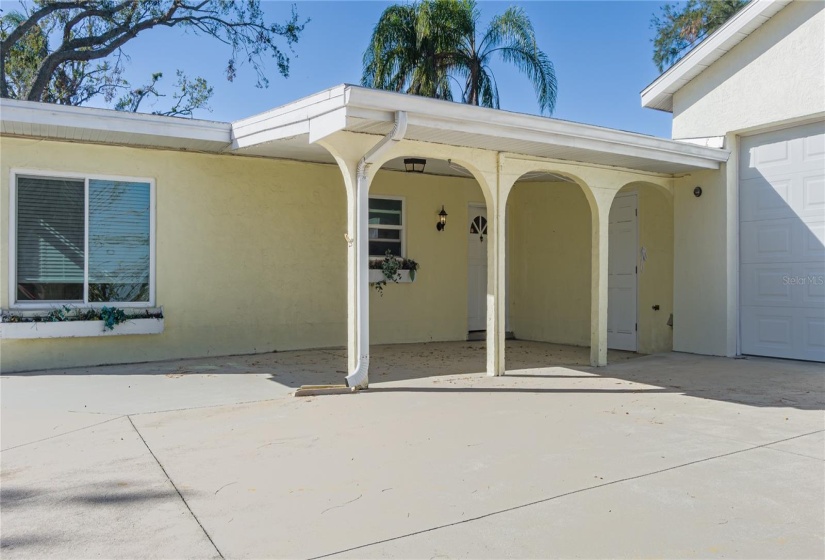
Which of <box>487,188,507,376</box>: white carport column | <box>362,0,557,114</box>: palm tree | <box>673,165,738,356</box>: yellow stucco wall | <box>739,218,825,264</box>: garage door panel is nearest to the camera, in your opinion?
<box>487,188,507,376</box>: white carport column

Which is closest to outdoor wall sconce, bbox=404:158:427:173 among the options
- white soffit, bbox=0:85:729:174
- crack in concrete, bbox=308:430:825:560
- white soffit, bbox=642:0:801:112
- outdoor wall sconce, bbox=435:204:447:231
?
outdoor wall sconce, bbox=435:204:447:231

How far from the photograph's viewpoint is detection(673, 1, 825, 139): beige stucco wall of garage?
786 cm

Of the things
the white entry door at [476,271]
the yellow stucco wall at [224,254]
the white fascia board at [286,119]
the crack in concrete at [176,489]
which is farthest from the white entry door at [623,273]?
the crack in concrete at [176,489]

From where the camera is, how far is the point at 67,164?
7.62 meters

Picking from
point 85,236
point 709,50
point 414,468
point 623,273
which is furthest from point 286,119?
point 709,50

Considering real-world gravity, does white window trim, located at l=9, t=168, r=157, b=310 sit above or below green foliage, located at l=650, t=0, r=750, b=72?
below

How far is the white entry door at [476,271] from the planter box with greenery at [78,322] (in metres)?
5.24

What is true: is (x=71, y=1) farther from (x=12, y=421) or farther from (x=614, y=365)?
(x=614, y=365)

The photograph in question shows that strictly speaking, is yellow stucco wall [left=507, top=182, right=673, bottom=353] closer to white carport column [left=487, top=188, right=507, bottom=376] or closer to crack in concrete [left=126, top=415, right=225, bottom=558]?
white carport column [left=487, top=188, right=507, bottom=376]

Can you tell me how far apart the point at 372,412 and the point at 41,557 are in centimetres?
305

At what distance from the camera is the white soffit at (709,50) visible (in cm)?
830

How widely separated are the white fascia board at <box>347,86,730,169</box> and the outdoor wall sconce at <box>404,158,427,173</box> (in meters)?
2.61

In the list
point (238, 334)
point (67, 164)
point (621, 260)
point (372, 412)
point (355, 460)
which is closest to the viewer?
point (355, 460)

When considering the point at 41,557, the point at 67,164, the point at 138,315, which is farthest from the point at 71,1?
the point at 41,557
